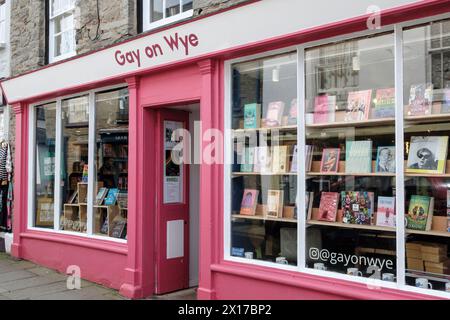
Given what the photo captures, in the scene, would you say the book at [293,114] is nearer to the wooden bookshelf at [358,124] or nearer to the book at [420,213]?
the wooden bookshelf at [358,124]

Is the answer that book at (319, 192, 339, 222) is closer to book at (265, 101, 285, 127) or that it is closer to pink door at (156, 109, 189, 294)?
book at (265, 101, 285, 127)

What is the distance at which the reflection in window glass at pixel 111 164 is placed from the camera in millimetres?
6750

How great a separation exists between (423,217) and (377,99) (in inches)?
46.5

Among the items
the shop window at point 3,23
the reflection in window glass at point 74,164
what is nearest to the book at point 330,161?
the reflection in window glass at point 74,164

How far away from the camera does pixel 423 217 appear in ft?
13.6

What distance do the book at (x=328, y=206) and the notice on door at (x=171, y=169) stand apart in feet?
7.53

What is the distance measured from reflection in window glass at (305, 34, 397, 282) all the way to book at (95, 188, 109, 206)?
11.4ft

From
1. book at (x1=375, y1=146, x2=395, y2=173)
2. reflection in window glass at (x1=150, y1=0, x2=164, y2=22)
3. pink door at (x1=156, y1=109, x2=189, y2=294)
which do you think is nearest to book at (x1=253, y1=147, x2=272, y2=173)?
book at (x1=375, y1=146, x2=395, y2=173)

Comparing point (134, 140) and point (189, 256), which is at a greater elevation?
point (134, 140)

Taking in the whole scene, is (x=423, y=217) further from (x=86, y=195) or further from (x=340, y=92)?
(x=86, y=195)

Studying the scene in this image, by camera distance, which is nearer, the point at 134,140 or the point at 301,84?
the point at 301,84

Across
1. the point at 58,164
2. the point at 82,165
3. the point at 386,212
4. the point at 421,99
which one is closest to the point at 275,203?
the point at 386,212

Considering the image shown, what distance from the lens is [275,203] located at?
5172 mm
